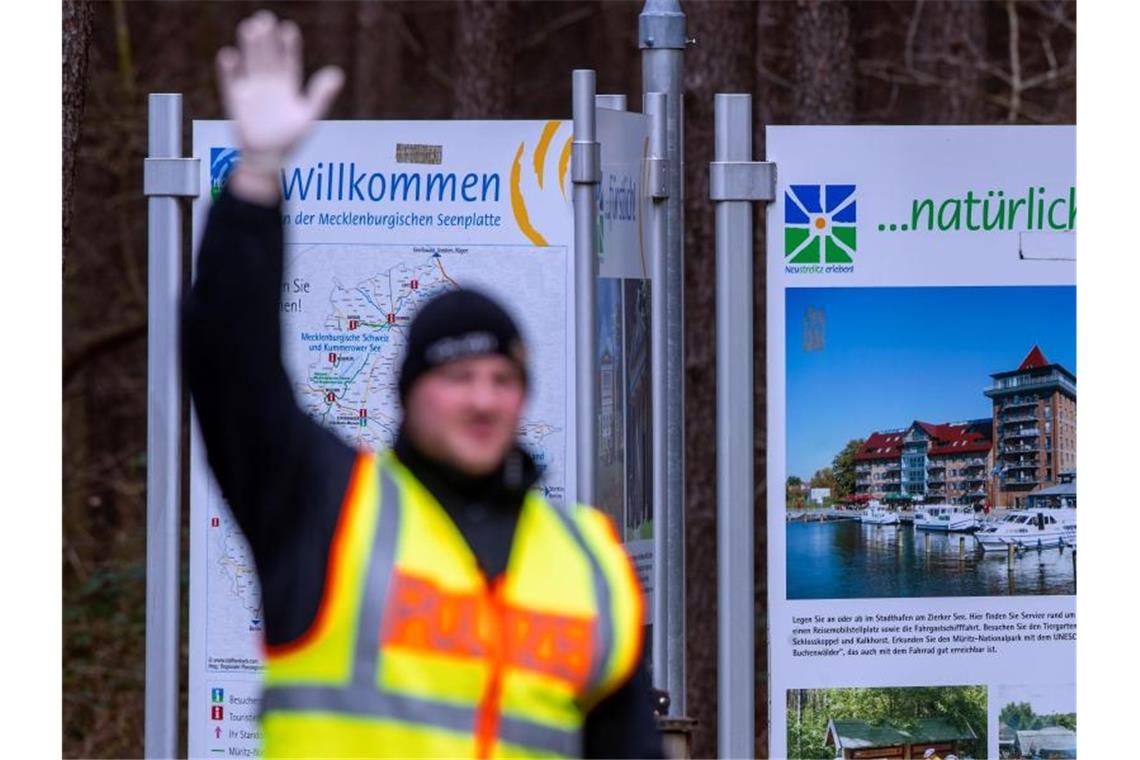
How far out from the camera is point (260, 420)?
287 cm

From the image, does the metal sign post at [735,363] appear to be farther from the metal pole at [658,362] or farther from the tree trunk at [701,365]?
the tree trunk at [701,365]

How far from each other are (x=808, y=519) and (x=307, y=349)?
1600 millimetres

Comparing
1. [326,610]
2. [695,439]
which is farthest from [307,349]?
[695,439]

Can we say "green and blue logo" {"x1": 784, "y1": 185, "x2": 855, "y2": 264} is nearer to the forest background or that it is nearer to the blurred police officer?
the blurred police officer

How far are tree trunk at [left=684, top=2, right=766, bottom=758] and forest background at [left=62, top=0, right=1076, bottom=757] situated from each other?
0.05 ft

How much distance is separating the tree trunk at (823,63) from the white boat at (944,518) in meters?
6.36

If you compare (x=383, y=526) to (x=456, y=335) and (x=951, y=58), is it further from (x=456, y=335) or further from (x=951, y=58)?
(x=951, y=58)

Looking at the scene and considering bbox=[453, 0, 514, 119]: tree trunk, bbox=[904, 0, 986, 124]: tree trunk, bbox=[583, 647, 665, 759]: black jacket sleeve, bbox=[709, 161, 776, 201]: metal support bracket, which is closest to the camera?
bbox=[583, 647, 665, 759]: black jacket sleeve

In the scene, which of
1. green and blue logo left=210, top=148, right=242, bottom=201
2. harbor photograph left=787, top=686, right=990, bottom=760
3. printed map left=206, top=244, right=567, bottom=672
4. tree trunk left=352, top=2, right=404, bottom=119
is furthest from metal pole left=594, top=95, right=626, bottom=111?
tree trunk left=352, top=2, right=404, bottom=119

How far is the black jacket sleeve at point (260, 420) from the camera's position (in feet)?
9.23

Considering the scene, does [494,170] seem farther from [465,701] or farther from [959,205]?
[465,701]

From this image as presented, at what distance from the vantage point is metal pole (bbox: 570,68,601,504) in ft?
18.2

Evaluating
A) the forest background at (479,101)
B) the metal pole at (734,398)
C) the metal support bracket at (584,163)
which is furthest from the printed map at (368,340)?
the forest background at (479,101)

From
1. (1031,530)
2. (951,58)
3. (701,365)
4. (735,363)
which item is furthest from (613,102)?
(951,58)
